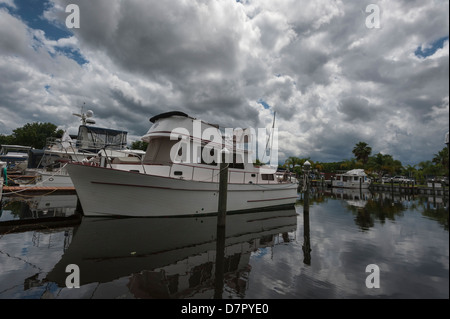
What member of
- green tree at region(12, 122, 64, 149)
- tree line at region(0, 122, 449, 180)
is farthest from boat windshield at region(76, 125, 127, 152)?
green tree at region(12, 122, 64, 149)

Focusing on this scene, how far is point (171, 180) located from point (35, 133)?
5890cm

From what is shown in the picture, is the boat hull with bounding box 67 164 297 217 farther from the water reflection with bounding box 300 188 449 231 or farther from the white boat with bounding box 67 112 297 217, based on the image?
the water reflection with bounding box 300 188 449 231

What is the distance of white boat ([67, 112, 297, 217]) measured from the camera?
28.3ft

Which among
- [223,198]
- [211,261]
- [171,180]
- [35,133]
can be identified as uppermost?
[35,133]

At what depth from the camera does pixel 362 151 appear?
55.9m

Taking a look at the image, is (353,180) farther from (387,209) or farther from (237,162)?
(237,162)

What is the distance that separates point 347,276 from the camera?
520cm

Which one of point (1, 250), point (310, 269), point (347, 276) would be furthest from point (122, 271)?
point (347, 276)

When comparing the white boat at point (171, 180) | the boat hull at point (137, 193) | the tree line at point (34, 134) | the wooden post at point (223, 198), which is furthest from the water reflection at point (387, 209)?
the tree line at point (34, 134)

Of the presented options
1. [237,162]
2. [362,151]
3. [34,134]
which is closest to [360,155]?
[362,151]

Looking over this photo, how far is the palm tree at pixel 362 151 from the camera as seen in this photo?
5531 cm

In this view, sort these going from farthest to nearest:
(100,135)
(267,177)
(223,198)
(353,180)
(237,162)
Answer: (353,180) < (100,135) < (267,177) < (237,162) < (223,198)
